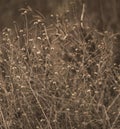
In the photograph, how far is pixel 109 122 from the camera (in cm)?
418

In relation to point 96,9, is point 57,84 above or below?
below

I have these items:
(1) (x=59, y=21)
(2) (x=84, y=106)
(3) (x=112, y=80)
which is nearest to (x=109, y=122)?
(2) (x=84, y=106)

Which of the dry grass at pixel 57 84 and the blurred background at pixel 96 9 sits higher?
the blurred background at pixel 96 9

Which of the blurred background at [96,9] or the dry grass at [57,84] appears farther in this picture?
the blurred background at [96,9]

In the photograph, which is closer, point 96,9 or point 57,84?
point 57,84

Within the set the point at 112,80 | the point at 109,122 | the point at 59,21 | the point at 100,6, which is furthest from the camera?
the point at 100,6

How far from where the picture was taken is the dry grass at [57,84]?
4230 millimetres

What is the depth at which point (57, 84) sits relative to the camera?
4.37 metres

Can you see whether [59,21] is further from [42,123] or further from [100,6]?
[42,123]

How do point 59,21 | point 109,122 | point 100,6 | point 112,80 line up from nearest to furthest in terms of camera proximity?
point 109,122, point 112,80, point 59,21, point 100,6

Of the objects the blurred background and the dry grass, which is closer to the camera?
the dry grass

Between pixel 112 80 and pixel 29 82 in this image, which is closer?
pixel 29 82

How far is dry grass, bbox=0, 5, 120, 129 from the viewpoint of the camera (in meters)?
4.23

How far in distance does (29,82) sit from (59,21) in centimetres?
95
